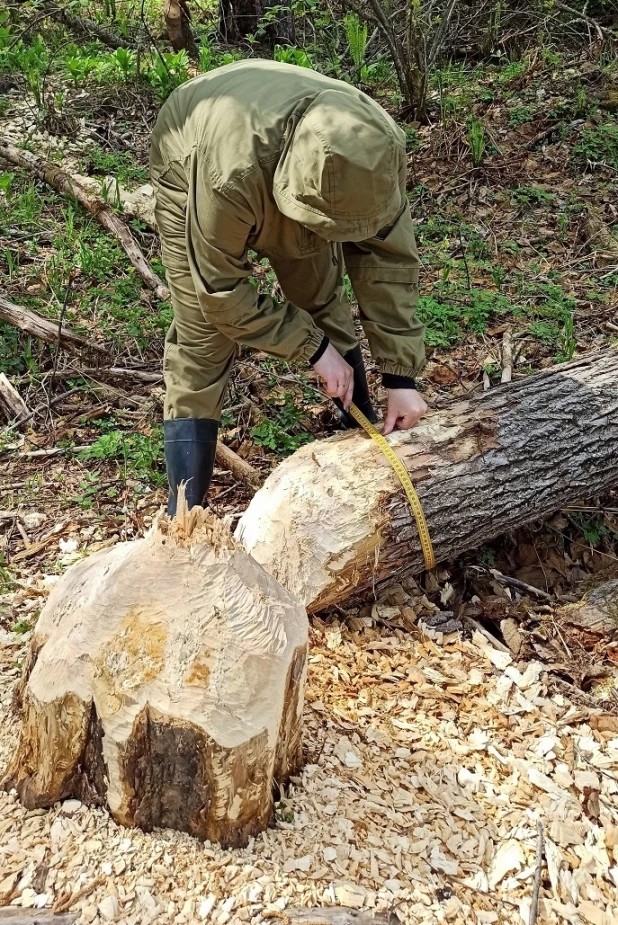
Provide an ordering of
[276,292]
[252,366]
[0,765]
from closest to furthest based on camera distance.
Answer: [0,765] → [252,366] → [276,292]

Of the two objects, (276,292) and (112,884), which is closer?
(112,884)

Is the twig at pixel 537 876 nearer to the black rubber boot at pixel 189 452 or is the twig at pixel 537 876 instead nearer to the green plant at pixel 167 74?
the black rubber boot at pixel 189 452

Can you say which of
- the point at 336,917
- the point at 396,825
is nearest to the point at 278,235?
the point at 396,825

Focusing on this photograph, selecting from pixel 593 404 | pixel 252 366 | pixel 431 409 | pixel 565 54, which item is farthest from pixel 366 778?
pixel 565 54

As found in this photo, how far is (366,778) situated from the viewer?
6.68 feet

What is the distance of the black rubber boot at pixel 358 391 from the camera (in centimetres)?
295

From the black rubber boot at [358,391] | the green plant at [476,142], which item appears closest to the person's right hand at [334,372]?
the black rubber boot at [358,391]

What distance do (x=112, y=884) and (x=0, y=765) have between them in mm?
518

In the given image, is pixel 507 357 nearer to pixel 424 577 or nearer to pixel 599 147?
pixel 424 577

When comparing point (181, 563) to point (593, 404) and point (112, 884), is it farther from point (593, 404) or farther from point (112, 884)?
point (593, 404)

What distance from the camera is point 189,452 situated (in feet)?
9.32

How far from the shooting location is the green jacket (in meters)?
1.99

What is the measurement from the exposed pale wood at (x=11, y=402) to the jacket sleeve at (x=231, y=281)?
1.69m

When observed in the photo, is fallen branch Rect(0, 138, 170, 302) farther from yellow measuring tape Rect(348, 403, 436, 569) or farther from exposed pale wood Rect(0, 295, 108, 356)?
yellow measuring tape Rect(348, 403, 436, 569)
